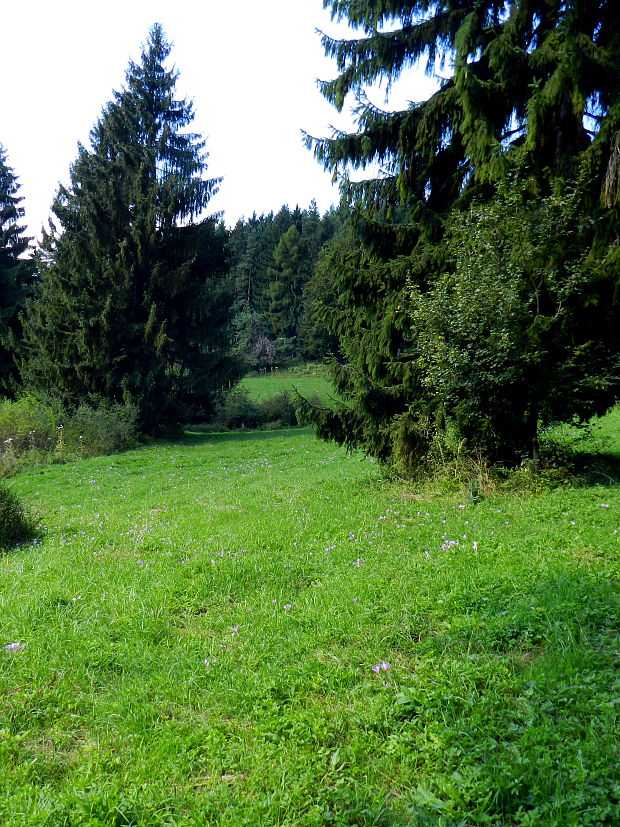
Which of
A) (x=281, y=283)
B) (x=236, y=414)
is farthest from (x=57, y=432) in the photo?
(x=281, y=283)

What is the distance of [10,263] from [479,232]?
28039 millimetres

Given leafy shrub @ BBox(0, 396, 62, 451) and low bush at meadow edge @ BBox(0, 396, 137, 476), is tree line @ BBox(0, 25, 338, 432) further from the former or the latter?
leafy shrub @ BBox(0, 396, 62, 451)

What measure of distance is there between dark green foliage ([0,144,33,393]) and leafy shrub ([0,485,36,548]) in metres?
21.1

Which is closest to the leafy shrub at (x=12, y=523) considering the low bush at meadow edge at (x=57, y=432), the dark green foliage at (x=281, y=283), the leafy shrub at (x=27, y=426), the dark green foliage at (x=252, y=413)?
the low bush at meadow edge at (x=57, y=432)

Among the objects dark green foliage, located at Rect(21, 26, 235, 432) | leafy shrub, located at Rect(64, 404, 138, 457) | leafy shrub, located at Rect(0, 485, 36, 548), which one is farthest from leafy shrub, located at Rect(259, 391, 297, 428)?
leafy shrub, located at Rect(0, 485, 36, 548)

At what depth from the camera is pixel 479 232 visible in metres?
7.61

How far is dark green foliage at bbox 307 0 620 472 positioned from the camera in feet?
23.7

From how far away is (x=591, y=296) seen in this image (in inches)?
279

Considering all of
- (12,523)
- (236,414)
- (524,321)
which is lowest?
(236,414)

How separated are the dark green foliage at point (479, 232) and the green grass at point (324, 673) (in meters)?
1.86

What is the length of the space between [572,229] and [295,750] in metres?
7.49

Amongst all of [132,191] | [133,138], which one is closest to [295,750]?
[132,191]

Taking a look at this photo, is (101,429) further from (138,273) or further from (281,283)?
(281,283)

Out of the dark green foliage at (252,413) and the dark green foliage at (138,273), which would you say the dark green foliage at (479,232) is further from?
the dark green foliage at (252,413)
